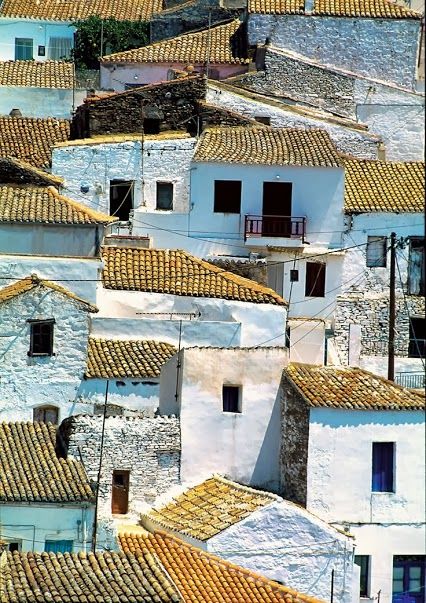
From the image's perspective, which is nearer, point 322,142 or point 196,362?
point 196,362

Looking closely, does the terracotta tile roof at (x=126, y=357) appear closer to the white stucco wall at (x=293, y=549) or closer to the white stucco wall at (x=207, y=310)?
the white stucco wall at (x=207, y=310)

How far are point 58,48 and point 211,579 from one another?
3602 cm

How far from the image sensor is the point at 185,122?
6719cm

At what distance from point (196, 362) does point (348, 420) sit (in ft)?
11.9

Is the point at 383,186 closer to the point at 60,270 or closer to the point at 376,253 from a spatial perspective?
the point at 376,253

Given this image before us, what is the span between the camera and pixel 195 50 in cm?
7412

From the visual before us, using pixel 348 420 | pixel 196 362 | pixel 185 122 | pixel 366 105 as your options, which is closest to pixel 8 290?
pixel 196 362

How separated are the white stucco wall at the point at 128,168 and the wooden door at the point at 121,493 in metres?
12.5

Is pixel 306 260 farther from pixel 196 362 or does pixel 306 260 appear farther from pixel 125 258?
pixel 196 362

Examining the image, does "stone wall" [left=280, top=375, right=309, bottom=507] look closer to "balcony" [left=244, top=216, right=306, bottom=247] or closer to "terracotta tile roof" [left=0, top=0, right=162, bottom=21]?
"balcony" [left=244, top=216, right=306, bottom=247]

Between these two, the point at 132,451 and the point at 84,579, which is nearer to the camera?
the point at 84,579

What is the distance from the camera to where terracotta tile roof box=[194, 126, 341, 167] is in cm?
6400

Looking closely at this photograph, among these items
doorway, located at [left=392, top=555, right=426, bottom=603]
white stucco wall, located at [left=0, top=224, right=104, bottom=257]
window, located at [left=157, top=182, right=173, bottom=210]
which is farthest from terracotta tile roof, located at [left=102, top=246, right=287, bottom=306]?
doorway, located at [left=392, top=555, right=426, bottom=603]

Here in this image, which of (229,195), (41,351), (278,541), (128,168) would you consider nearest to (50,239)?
(41,351)
